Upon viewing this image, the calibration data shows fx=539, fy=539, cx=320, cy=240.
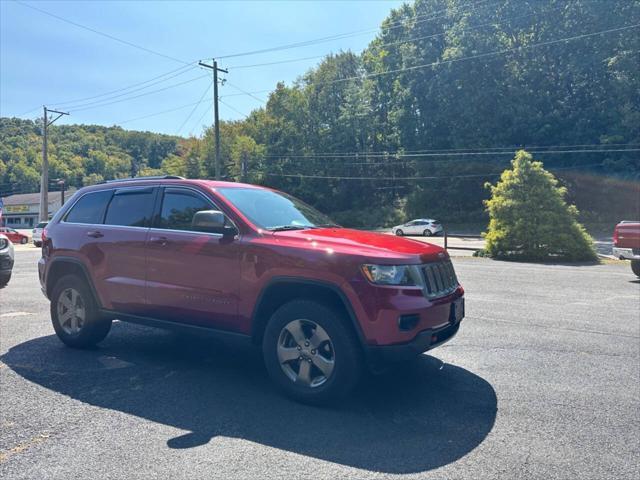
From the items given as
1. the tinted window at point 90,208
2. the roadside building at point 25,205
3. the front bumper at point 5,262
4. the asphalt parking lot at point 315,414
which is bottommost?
the asphalt parking lot at point 315,414

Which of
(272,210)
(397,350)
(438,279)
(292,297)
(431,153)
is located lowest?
(397,350)

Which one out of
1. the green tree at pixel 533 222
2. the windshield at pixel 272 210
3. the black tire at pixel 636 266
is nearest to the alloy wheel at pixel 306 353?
the windshield at pixel 272 210

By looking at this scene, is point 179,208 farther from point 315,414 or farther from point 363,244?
point 315,414

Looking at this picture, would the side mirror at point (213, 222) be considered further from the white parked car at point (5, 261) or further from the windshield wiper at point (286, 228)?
the white parked car at point (5, 261)

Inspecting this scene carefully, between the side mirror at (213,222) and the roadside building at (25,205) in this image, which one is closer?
the side mirror at (213,222)

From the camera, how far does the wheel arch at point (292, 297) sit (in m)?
4.26

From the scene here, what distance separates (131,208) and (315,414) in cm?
300

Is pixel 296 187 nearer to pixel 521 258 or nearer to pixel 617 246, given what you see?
pixel 521 258

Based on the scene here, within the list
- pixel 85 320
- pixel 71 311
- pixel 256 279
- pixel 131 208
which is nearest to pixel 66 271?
pixel 71 311

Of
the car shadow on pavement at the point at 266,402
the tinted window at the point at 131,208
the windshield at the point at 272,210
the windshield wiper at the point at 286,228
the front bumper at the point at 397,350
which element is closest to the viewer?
the car shadow on pavement at the point at 266,402

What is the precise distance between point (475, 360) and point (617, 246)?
9.17 metres

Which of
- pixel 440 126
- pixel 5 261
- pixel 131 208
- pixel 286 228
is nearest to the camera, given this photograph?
pixel 286 228

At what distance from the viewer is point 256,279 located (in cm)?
461

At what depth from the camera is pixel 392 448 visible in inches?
142
